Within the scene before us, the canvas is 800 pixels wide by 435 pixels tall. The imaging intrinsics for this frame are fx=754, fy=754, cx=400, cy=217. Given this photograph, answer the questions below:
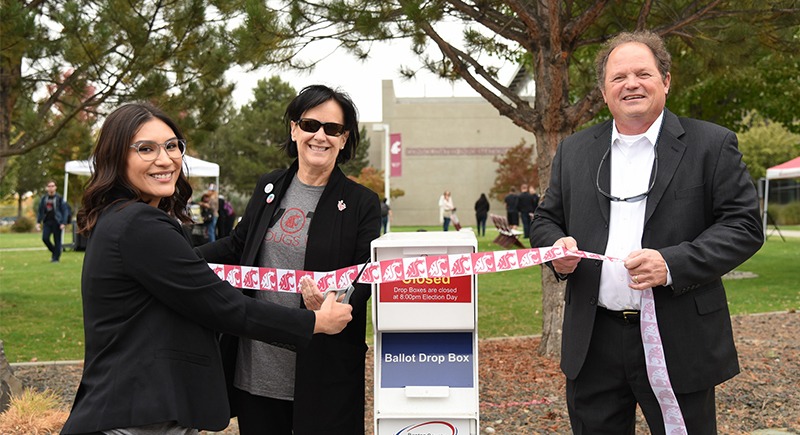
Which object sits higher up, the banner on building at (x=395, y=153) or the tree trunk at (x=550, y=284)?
Result: the banner on building at (x=395, y=153)

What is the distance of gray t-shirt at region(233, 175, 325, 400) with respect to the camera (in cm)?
318

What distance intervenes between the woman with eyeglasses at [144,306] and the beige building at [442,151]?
4931 centimetres

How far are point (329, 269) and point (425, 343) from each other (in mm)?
511

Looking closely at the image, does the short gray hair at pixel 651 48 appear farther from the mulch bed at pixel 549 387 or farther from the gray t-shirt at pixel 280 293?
the mulch bed at pixel 549 387

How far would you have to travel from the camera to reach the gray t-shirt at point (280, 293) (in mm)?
3184

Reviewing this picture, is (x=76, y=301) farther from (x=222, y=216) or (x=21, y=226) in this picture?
(x=21, y=226)

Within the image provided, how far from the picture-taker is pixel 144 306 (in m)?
2.26

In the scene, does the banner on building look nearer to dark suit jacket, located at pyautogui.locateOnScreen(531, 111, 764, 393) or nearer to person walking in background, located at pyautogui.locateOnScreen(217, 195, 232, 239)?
person walking in background, located at pyautogui.locateOnScreen(217, 195, 232, 239)

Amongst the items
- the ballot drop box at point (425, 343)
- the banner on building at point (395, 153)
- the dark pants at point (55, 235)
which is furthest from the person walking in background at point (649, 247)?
the banner on building at point (395, 153)

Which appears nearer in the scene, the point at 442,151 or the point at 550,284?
the point at 550,284

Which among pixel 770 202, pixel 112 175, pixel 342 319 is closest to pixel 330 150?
pixel 342 319

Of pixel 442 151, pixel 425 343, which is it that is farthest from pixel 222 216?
pixel 442 151

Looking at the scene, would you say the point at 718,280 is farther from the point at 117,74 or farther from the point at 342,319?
the point at 117,74

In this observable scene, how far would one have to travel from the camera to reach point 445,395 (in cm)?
301
